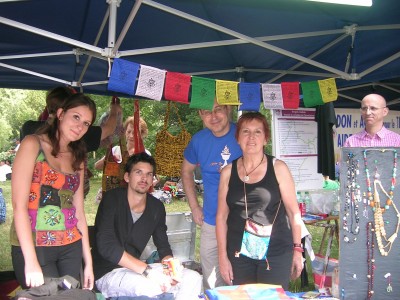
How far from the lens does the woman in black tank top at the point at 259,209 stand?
217 cm

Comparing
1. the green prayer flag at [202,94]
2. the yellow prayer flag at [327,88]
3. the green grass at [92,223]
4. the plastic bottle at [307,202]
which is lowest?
the green grass at [92,223]

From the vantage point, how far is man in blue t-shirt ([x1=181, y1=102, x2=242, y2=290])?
104 inches

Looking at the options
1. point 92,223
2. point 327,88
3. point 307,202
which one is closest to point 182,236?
point 307,202

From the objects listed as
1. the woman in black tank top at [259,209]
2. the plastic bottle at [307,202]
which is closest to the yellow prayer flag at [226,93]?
the woman in black tank top at [259,209]

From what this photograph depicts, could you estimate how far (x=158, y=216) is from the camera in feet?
8.96

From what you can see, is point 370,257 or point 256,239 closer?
point 256,239

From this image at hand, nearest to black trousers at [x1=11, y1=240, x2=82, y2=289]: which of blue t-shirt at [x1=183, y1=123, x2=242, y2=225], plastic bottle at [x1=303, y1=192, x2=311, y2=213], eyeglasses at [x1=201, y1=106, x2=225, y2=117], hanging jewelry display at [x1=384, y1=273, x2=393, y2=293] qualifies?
blue t-shirt at [x1=183, y1=123, x2=242, y2=225]

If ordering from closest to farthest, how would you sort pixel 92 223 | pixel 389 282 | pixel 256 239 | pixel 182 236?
1. pixel 256 239
2. pixel 389 282
3. pixel 182 236
4. pixel 92 223

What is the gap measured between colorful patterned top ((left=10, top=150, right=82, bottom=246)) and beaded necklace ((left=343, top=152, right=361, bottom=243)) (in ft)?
5.40

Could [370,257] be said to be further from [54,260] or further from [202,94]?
[54,260]

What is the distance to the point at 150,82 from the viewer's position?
2707 millimetres

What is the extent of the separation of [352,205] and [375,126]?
0.79m

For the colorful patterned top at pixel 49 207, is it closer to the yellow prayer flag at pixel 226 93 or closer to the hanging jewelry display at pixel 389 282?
the yellow prayer flag at pixel 226 93

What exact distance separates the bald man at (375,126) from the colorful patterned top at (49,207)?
2.17 metres
